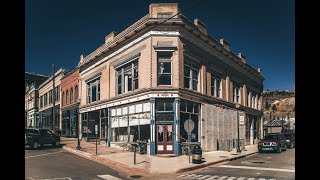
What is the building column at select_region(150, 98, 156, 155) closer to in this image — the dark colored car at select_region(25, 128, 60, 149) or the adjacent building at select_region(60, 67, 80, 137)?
the dark colored car at select_region(25, 128, 60, 149)

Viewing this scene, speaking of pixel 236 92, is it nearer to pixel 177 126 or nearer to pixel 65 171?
pixel 177 126

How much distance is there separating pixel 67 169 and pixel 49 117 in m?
34.3

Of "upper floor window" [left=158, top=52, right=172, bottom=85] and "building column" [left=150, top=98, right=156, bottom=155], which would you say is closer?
"building column" [left=150, top=98, right=156, bottom=155]

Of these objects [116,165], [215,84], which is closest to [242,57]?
[215,84]

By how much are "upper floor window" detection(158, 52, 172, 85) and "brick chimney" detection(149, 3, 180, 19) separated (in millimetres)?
3153

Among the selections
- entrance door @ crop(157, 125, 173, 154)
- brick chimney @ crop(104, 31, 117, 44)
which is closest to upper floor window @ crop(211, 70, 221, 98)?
entrance door @ crop(157, 125, 173, 154)

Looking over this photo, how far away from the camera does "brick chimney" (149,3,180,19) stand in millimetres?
22752

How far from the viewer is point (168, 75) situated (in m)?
22.8

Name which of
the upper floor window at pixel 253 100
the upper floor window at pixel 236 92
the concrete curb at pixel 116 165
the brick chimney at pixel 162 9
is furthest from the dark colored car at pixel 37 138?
the upper floor window at pixel 253 100

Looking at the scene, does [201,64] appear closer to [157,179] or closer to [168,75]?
[168,75]

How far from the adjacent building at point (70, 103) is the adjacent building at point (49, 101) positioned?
157cm

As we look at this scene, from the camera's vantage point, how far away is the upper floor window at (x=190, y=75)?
24.2 metres

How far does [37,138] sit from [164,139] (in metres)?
11.5
